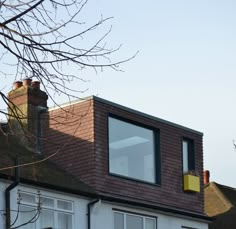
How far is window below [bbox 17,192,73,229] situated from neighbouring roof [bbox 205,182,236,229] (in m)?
11.7

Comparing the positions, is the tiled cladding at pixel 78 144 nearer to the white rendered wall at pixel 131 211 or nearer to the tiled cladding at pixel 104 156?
the tiled cladding at pixel 104 156

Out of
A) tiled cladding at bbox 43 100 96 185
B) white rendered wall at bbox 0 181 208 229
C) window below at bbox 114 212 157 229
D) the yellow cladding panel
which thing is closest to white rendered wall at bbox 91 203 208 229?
white rendered wall at bbox 0 181 208 229

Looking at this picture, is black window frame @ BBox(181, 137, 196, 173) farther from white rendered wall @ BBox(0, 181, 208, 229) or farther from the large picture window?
white rendered wall @ BBox(0, 181, 208, 229)

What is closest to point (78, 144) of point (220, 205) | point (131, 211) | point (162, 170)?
point (131, 211)

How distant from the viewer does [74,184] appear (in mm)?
24172

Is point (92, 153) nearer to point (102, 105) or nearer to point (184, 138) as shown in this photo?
point (102, 105)

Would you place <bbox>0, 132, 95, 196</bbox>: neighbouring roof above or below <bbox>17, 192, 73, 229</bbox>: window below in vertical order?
above

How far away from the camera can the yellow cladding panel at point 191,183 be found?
92.3ft

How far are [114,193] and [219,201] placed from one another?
10890 millimetres

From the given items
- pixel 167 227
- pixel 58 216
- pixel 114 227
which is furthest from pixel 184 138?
pixel 58 216

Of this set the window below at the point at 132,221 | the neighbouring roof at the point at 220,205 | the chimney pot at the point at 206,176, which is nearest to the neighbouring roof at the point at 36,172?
the window below at the point at 132,221

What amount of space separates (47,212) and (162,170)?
579 centimetres

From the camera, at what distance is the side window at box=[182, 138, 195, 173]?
2869 cm

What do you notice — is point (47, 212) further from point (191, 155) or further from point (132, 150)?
point (191, 155)
